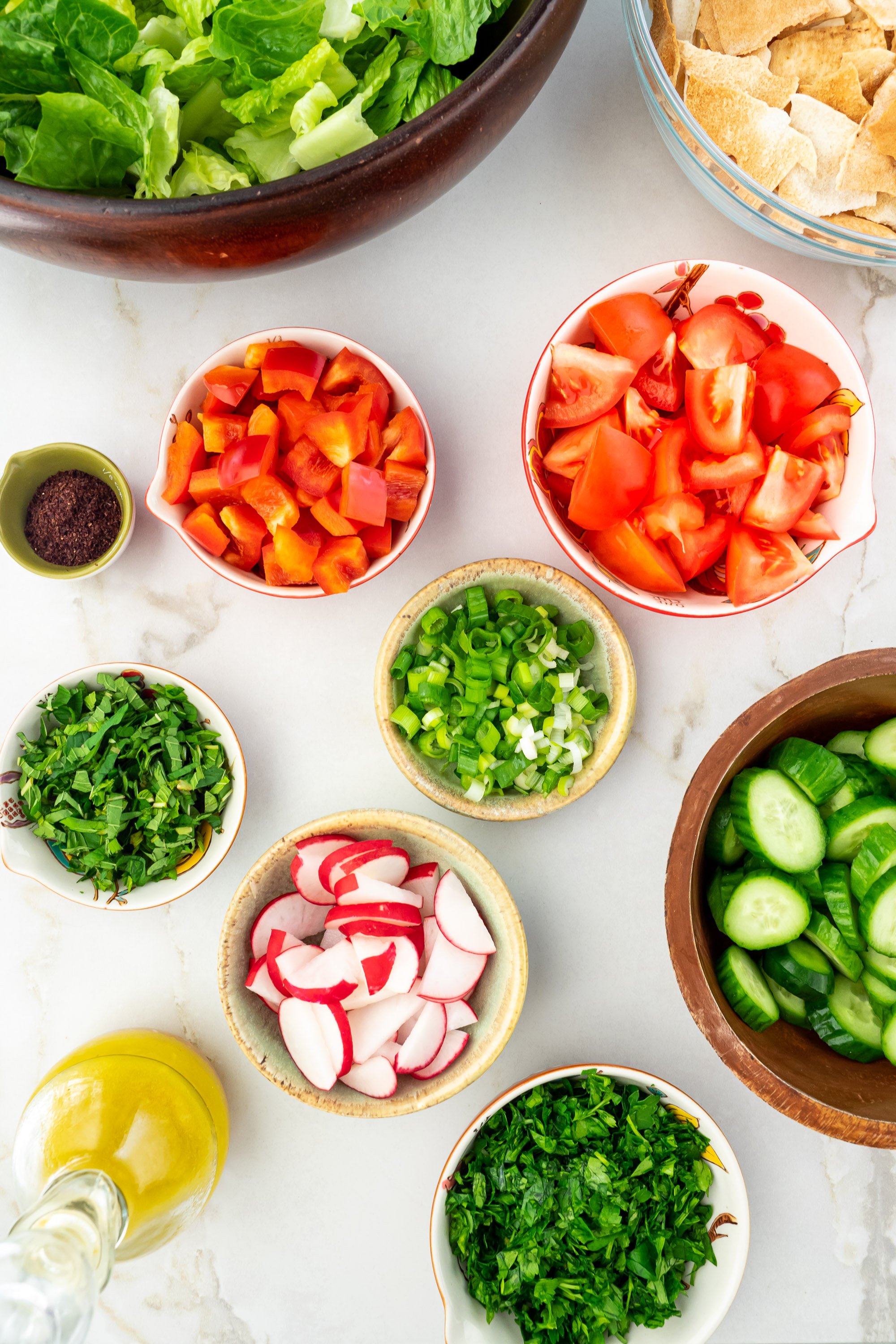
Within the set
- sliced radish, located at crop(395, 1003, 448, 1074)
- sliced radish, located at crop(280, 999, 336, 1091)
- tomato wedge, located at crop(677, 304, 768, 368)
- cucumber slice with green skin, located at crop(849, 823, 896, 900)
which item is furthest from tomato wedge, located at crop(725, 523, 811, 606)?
sliced radish, located at crop(280, 999, 336, 1091)

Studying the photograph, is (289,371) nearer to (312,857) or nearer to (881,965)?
(312,857)

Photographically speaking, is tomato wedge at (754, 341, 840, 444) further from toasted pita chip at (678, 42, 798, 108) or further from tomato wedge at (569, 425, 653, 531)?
toasted pita chip at (678, 42, 798, 108)

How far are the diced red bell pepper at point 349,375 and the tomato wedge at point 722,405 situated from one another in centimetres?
47

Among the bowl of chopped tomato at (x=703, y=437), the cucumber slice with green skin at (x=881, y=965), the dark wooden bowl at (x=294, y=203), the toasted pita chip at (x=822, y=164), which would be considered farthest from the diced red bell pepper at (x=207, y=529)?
the cucumber slice with green skin at (x=881, y=965)

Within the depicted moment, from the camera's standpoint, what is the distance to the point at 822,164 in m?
1.27

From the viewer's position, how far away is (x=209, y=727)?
1.51m

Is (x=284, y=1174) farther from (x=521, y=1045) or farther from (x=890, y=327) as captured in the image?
(x=890, y=327)

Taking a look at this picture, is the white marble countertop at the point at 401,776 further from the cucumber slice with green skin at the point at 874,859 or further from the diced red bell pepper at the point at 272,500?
the cucumber slice with green skin at the point at 874,859

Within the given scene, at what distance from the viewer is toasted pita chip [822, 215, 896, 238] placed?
129 cm

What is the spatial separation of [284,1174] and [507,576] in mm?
1092

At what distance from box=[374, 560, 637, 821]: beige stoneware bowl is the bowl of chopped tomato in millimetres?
103

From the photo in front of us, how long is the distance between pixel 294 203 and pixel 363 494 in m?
0.41

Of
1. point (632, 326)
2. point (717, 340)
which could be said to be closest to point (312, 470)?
point (632, 326)

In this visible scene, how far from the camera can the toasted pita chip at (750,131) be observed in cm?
123
